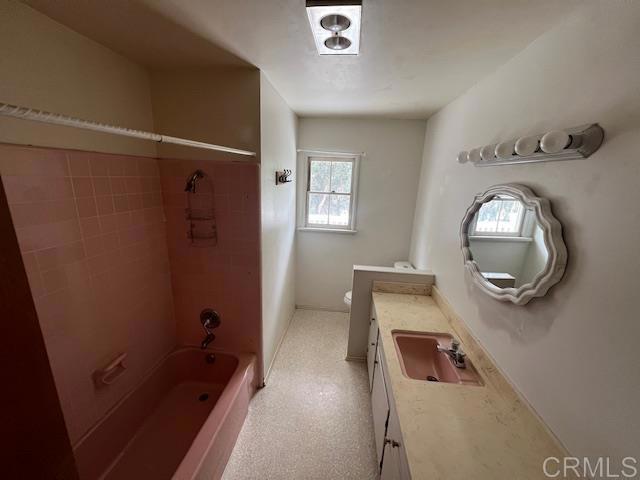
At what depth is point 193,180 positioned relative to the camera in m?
1.66

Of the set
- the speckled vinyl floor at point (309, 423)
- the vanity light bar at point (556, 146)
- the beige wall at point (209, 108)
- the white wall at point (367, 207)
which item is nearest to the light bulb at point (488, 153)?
the vanity light bar at point (556, 146)

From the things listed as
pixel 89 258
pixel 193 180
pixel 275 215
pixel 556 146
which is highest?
pixel 556 146

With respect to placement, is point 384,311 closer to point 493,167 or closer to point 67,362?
point 493,167

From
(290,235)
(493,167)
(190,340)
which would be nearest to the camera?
(493,167)

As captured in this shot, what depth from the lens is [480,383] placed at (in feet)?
4.19

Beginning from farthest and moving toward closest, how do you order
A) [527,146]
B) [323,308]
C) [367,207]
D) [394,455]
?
[323,308], [367,207], [394,455], [527,146]

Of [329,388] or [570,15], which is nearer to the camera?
[570,15]

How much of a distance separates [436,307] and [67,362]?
2315mm

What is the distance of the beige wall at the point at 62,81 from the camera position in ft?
3.29

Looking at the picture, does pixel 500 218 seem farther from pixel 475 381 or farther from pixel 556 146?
pixel 475 381

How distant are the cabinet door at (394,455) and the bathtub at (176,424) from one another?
3.02 feet

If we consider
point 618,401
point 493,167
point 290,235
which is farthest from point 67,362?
point 493,167

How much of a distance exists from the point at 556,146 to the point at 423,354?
1342 mm

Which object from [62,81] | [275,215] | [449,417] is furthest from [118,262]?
[449,417]
